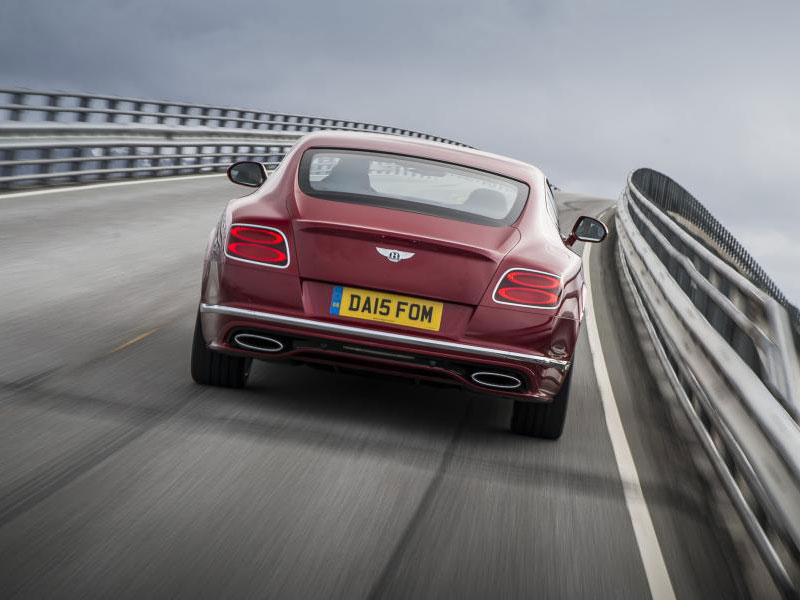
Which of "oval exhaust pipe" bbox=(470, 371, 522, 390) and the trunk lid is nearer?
the trunk lid

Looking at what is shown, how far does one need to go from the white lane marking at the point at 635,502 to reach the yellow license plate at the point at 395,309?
122 cm

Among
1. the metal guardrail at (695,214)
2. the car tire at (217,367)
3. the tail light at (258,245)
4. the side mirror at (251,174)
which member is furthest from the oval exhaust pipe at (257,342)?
the metal guardrail at (695,214)

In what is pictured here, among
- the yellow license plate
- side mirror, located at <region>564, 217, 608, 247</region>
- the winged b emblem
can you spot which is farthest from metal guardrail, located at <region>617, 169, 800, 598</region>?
the winged b emblem

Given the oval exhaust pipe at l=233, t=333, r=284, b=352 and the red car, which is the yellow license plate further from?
the oval exhaust pipe at l=233, t=333, r=284, b=352

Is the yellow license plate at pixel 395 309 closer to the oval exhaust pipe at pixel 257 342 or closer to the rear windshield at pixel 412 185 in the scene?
the oval exhaust pipe at pixel 257 342

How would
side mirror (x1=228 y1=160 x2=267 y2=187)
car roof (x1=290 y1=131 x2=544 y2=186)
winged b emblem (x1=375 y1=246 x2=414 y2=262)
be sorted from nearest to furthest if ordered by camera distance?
1. winged b emblem (x1=375 y1=246 x2=414 y2=262)
2. car roof (x1=290 y1=131 x2=544 y2=186)
3. side mirror (x1=228 y1=160 x2=267 y2=187)

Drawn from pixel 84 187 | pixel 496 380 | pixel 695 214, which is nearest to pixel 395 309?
pixel 496 380

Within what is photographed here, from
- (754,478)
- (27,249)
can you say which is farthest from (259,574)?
(27,249)

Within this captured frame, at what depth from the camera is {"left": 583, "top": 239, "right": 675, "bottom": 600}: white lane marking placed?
4.01m

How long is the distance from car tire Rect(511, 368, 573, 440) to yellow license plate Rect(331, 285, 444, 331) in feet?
3.00

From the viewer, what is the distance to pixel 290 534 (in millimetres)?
3982

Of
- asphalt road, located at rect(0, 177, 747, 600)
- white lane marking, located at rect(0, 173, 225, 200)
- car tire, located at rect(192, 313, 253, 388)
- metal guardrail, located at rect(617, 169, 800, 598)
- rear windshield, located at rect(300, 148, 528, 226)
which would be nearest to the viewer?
asphalt road, located at rect(0, 177, 747, 600)

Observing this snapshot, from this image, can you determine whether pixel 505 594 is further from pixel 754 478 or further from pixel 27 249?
pixel 27 249

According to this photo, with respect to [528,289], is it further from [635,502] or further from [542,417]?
[635,502]
